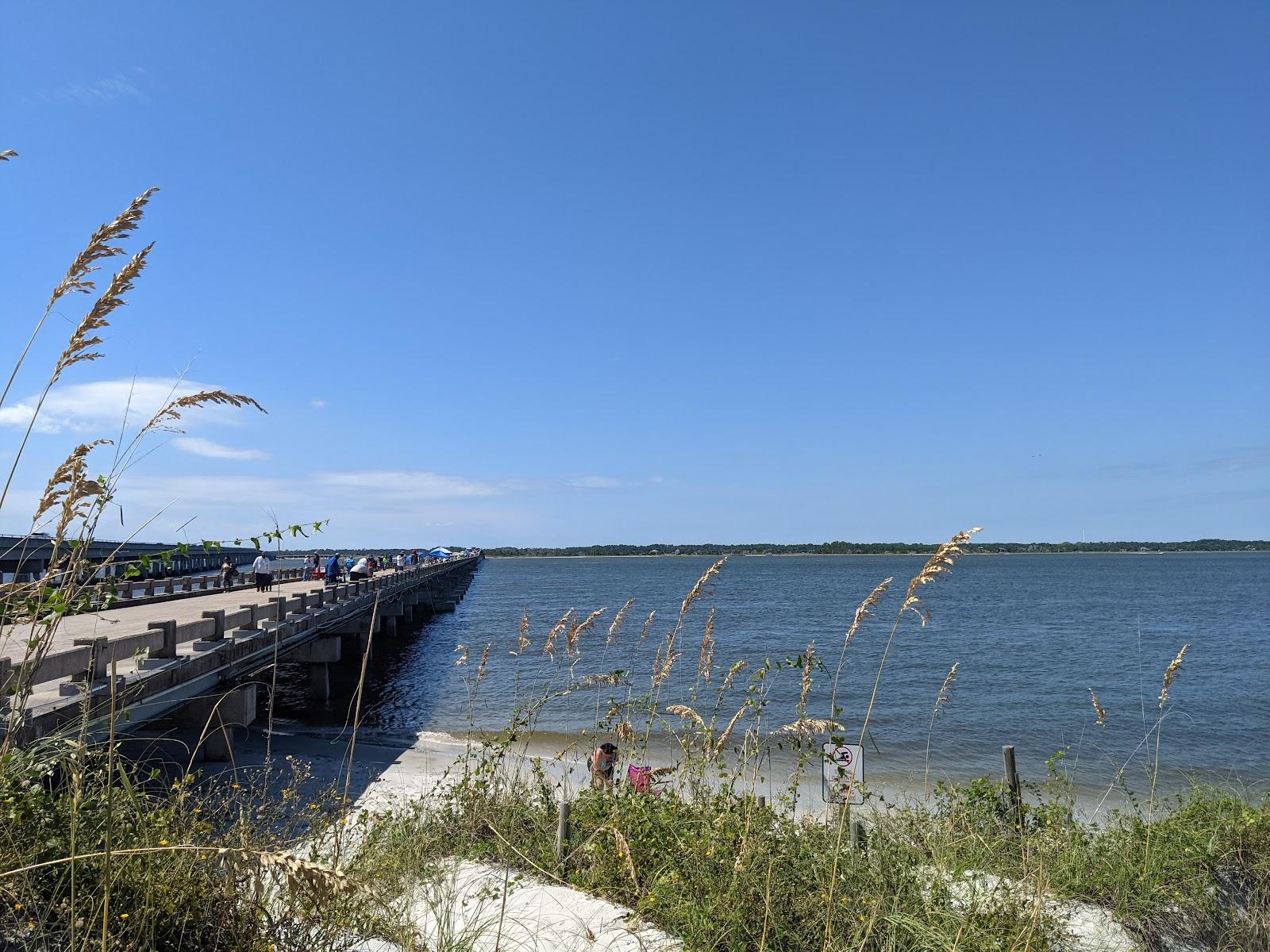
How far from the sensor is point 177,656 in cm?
1132

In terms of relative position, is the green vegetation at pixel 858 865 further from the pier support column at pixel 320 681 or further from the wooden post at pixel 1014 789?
the pier support column at pixel 320 681

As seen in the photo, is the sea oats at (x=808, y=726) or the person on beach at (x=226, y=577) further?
the person on beach at (x=226, y=577)

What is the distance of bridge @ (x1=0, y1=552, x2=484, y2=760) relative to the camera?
4175 millimetres

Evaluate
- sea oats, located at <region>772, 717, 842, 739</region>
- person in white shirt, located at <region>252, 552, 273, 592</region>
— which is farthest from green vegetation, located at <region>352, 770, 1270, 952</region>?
person in white shirt, located at <region>252, 552, 273, 592</region>

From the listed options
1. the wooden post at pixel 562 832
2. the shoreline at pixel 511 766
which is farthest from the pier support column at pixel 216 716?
the wooden post at pixel 562 832

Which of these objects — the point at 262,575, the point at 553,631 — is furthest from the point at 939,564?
the point at 262,575

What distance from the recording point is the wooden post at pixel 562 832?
517cm

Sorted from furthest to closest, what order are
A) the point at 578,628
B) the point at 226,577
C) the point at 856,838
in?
the point at 226,577
the point at 578,628
the point at 856,838

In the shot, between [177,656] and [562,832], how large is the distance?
836 cm

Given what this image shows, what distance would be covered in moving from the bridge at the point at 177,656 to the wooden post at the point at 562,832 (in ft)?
5.80

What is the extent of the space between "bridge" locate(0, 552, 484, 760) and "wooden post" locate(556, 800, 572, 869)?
1.77 m

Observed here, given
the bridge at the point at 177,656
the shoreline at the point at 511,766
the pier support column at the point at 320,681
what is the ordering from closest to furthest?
the bridge at the point at 177,656, the shoreline at the point at 511,766, the pier support column at the point at 320,681

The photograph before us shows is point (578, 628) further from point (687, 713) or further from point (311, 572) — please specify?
point (311, 572)

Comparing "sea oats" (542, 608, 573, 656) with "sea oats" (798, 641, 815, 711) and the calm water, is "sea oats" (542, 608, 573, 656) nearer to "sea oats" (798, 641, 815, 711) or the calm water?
the calm water
